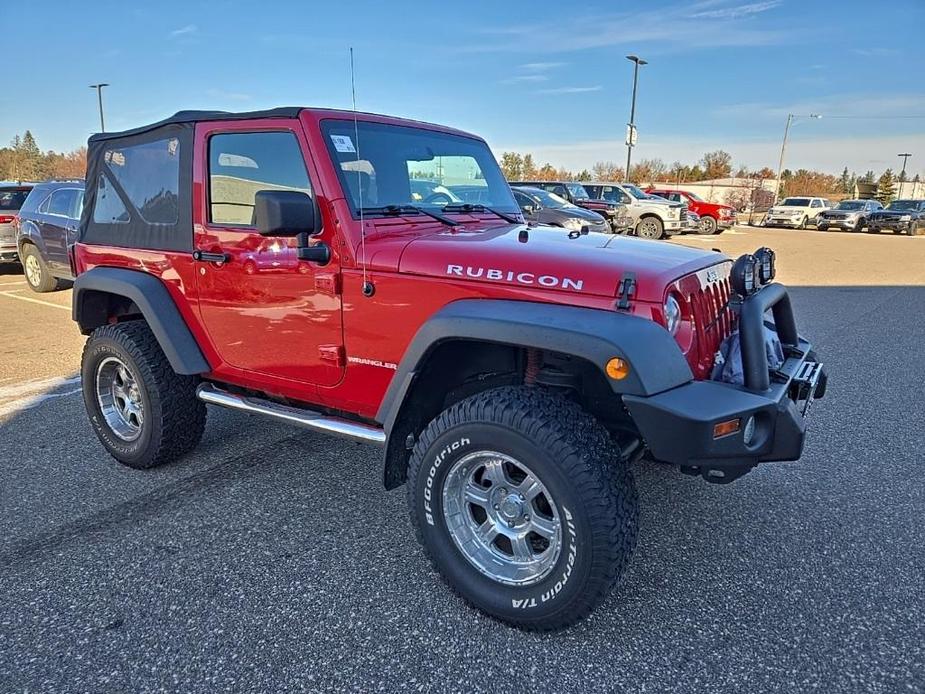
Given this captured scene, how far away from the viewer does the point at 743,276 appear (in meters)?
2.84

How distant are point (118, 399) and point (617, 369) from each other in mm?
3295

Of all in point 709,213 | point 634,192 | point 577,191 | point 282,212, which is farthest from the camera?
point 709,213

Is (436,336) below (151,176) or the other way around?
below

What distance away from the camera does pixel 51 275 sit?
10.0 metres

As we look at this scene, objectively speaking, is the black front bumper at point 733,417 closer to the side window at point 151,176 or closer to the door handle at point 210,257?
the door handle at point 210,257

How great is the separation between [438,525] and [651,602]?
926 mm

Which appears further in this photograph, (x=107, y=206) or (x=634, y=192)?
(x=634, y=192)

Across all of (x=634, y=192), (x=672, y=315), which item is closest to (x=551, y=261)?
(x=672, y=315)

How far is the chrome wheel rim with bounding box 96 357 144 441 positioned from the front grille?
10.4ft

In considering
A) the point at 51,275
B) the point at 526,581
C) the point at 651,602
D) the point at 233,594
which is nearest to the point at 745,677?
the point at 651,602

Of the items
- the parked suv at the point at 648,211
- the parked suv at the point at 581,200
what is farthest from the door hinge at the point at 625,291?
the parked suv at the point at 648,211

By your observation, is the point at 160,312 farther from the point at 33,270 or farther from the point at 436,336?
the point at 33,270

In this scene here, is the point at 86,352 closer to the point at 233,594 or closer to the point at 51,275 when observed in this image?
the point at 233,594

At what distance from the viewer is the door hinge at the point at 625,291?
2352mm
